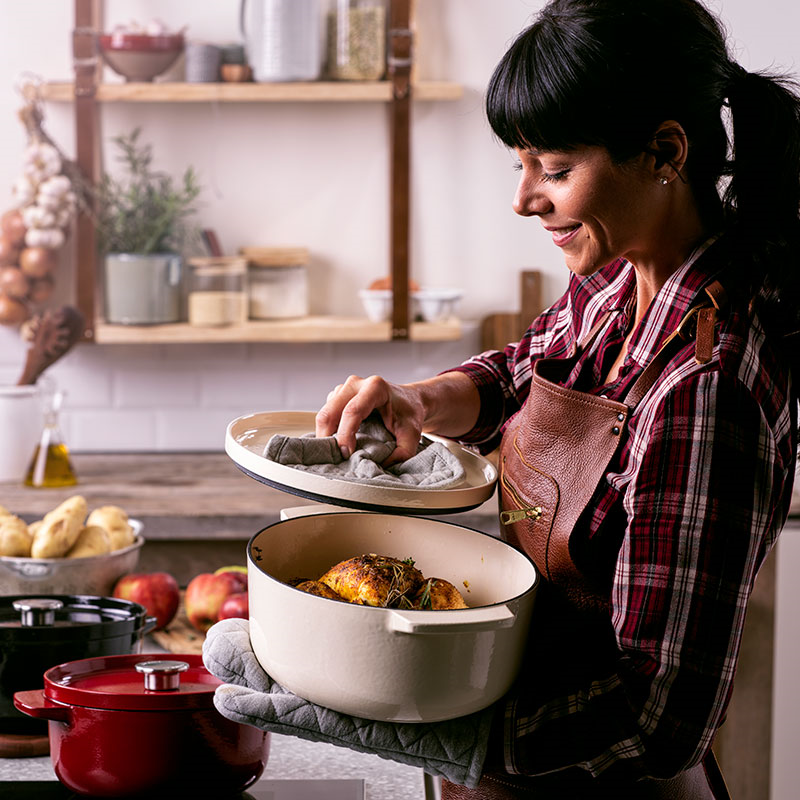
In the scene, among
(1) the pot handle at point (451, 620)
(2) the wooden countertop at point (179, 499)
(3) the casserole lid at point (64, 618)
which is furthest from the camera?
(2) the wooden countertop at point (179, 499)

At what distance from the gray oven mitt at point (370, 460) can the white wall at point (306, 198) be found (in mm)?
1856

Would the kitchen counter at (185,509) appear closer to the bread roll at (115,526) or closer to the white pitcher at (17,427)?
the white pitcher at (17,427)

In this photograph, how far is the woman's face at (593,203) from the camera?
0.92 meters

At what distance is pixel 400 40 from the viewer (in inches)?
105

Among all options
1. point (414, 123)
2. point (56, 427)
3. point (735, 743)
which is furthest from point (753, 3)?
point (56, 427)

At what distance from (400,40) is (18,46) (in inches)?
41.3

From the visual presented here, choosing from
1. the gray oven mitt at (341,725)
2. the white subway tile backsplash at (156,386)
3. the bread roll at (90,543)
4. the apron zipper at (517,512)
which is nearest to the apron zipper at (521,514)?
the apron zipper at (517,512)

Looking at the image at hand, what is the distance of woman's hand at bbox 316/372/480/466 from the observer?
1.04m

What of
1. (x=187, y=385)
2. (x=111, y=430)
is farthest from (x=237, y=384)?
(x=111, y=430)

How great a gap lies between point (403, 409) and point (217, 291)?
5.41 feet

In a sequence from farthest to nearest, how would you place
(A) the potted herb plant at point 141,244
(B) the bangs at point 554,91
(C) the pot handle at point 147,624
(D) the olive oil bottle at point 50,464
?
1. (A) the potted herb plant at point 141,244
2. (D) the olive oil bottle at point 50,464
3. (C) the pot handle at point 147,624
4. (B) the bangs at point 554,91

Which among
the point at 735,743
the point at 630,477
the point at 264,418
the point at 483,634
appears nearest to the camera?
the point at 483,634

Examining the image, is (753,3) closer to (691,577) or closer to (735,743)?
(735,743)

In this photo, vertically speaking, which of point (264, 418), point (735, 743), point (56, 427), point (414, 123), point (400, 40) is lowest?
point (735, 743)
